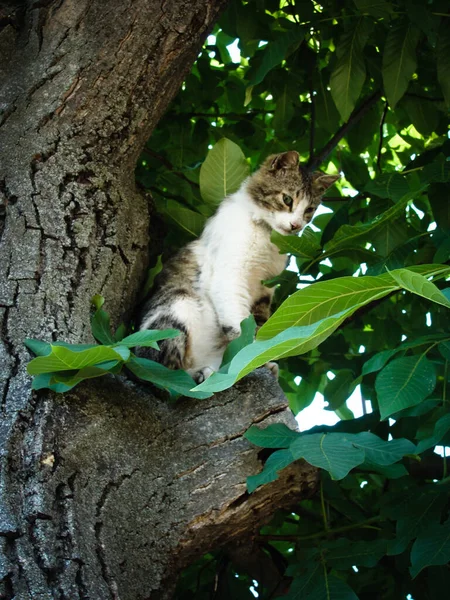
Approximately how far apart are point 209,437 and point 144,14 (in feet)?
6.67

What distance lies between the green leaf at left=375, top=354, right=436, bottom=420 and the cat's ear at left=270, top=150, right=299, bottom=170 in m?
2.26

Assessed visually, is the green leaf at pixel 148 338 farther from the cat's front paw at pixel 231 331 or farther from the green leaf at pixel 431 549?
the cat's front paw at pixel 231 331

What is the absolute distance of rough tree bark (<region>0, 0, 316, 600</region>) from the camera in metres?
2.38

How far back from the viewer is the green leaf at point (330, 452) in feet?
7.47

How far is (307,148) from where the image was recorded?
5.26 m

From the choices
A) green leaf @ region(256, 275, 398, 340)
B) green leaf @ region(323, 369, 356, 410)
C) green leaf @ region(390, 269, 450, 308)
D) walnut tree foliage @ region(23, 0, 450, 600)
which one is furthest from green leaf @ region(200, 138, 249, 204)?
green leaf @ region(390, 269, 450, 308)

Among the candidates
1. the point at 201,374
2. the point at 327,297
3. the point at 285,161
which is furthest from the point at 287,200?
the point at 327,297

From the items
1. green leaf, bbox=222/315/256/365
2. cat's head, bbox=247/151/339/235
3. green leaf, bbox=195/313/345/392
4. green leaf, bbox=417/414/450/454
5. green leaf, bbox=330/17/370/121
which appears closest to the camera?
green leaf, bbox=195/313/345/392

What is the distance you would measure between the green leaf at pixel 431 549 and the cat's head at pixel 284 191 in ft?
7.47

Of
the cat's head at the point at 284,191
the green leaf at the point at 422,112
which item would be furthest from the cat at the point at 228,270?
the green leaf at the point at 422,112

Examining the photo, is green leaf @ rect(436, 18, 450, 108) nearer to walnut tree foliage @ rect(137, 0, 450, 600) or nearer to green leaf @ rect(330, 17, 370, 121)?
walnut tree foliage @ rect(137, 0, 450, 600)

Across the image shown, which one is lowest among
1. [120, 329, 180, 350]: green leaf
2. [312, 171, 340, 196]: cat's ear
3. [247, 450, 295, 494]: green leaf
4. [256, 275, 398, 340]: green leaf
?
[247, 450, 295, 494]: green leaf

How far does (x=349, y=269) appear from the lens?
4426 millimetres

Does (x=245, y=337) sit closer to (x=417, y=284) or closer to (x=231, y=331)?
(x=231, y=331)
